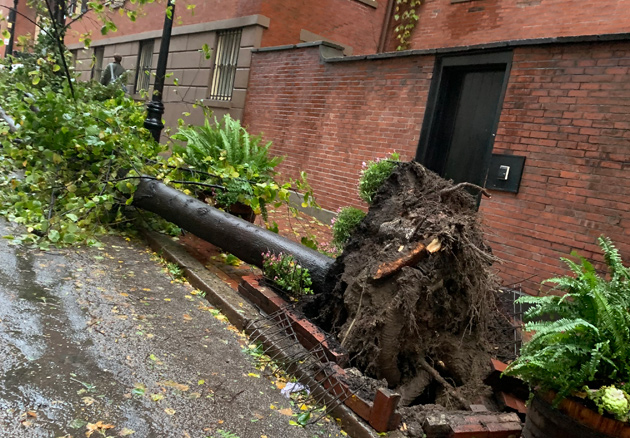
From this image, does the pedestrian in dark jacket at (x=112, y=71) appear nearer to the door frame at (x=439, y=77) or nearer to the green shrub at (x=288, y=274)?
the door frame at (x=439, y=77)

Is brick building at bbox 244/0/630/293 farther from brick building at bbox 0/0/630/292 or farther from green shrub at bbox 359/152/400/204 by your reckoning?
green shrub at bbox 359/152/400/204

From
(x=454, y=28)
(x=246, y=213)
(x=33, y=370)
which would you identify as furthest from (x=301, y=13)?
(x=33, y=370)

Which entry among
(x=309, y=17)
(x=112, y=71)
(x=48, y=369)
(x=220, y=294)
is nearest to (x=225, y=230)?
(x=220, y=294)

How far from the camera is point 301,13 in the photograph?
1243cm

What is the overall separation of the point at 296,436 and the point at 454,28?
11.7 m

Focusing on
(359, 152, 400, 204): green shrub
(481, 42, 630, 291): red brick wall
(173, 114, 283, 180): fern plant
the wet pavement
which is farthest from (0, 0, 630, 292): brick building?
(173, 114, 283, 180): fern plant

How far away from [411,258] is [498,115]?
15.3 feet

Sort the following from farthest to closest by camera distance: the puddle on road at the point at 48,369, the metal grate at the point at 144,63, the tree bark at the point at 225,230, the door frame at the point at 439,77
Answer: the metal grate at the point at 144,63, the door frame at the point at 439,77, the tree bark at the point at 225,230, the puddle on road at the point at 48,369

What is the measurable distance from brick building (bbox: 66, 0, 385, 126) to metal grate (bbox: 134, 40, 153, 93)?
0.49 m

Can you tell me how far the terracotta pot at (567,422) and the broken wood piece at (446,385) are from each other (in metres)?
0.46

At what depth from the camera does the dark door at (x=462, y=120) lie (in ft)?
24.2

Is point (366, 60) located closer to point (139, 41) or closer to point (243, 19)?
point (243, 19)

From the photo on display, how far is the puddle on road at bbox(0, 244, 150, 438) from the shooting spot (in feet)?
7.36

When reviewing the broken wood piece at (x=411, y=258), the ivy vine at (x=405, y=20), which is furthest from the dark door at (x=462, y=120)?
the ivy vine at (x=405, y=20)
